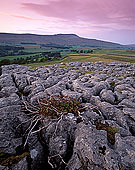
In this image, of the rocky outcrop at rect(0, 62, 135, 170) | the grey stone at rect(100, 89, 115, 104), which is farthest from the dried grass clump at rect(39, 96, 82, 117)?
the grey stone at rect(100, 89, 115, 104)

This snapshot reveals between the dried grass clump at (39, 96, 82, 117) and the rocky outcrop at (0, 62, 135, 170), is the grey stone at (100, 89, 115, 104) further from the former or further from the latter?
the dried grass clump at (39, 96, 82, 117)

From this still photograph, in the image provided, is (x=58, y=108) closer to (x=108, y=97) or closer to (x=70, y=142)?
(x=70, y=142)

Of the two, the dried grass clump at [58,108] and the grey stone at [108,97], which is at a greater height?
the dried grass clump at [58,108]

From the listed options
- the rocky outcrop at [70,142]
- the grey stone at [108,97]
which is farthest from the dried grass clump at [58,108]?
the grey stone at [108,97]

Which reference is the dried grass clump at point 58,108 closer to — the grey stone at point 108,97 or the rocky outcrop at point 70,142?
the rocky outcrop at point 70,142

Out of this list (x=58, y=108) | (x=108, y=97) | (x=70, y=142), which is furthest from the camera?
(x=108, y=97)

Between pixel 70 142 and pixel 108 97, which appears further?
pixel 108 97

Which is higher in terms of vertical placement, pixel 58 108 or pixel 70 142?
pixel 58 108

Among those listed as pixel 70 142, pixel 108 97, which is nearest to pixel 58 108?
pixel 70 142

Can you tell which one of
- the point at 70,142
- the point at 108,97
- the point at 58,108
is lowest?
the point at 70,142

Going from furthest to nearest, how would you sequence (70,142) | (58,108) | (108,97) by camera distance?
(108,97)
(58,108)
(70,142)

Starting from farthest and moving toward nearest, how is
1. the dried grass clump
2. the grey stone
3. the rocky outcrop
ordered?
the grey stone < the dried grass clump < the rocky outcrop

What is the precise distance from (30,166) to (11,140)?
260 centimetres

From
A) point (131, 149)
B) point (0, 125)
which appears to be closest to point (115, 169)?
point (131, 149)
